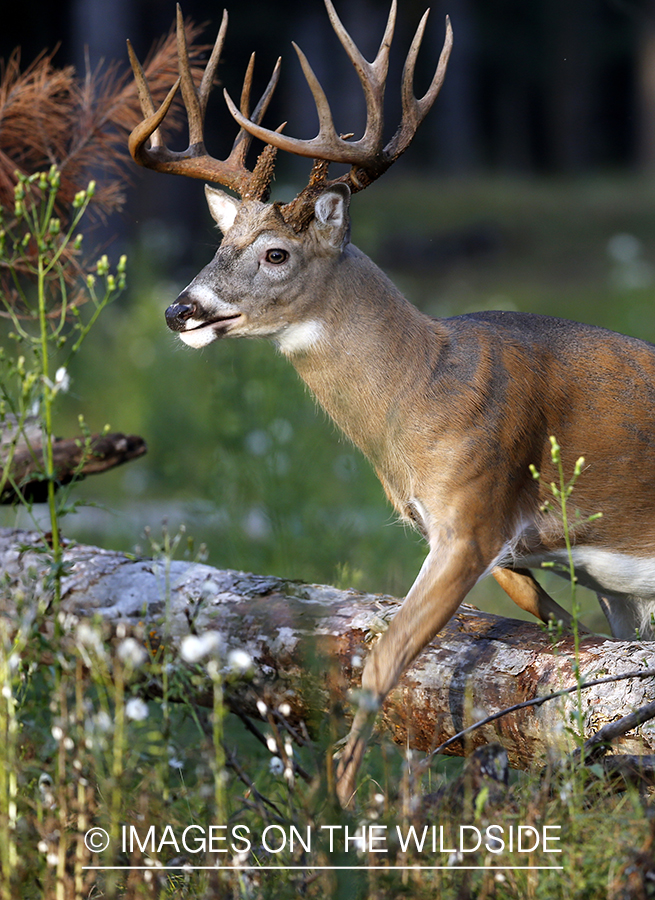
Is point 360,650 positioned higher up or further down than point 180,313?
further down

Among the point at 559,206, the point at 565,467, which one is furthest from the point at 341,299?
the point at 559,206

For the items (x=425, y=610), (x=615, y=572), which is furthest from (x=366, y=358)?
(x=615, y=572)

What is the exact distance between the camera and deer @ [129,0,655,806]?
3.24 metres

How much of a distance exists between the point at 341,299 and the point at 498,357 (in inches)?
21.2

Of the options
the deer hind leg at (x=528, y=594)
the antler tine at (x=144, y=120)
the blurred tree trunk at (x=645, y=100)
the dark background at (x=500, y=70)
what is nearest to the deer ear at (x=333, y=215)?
the antler tine at (x=144, y=120)

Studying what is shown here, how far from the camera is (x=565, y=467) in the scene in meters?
3.45

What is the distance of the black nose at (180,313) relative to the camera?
3266mm

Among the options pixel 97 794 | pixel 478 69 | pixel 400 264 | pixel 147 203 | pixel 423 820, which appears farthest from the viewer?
pixel 478 69

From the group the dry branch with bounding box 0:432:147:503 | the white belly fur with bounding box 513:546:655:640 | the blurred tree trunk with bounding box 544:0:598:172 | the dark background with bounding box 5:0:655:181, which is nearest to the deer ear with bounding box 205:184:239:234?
the dry branch with bounding box 0:432:147:503

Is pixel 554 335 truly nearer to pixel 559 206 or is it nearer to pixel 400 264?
pixel 400 264

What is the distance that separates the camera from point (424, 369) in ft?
11.1

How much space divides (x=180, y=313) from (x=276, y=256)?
1.19 ft

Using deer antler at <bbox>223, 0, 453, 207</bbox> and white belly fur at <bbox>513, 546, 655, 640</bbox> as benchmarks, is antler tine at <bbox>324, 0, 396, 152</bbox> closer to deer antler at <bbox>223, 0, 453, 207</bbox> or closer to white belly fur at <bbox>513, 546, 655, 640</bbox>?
deer antler at <bbox>223, 0, 453, 207</bbox>

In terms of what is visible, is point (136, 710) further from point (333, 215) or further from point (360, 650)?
point (333, 215)
